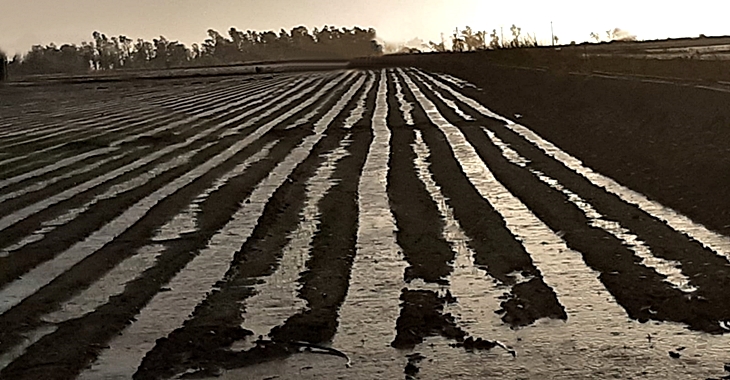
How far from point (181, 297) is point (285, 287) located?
0.60 metres

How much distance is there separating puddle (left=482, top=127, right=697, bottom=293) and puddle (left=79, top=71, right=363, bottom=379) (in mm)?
2631

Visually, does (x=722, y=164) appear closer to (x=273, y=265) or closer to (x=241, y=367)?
(x=273, y=265)

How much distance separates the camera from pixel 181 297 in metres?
6.50

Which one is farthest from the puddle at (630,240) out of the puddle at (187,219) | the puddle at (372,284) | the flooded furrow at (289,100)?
the flooded furrow at (289,100)

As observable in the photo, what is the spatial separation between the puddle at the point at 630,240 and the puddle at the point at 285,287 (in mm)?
2107

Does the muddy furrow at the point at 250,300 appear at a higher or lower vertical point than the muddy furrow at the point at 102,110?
higher

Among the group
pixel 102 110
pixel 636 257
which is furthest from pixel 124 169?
pixel 102 110

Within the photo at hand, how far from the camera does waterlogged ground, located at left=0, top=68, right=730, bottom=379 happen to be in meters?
5.19

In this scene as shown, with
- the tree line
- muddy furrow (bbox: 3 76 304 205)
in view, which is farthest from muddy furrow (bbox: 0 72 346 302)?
the tree line

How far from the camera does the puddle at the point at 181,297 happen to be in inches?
205

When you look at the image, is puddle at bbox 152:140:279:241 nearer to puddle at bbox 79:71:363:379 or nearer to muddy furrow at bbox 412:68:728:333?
puddle at bbox 79:71:363:379

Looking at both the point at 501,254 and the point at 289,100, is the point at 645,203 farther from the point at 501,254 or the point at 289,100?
the point at 289,100

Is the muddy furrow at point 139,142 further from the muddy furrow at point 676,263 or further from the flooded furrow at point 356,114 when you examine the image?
the muddy furrow at point 676,263

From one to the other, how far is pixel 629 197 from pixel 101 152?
897 centimetres
